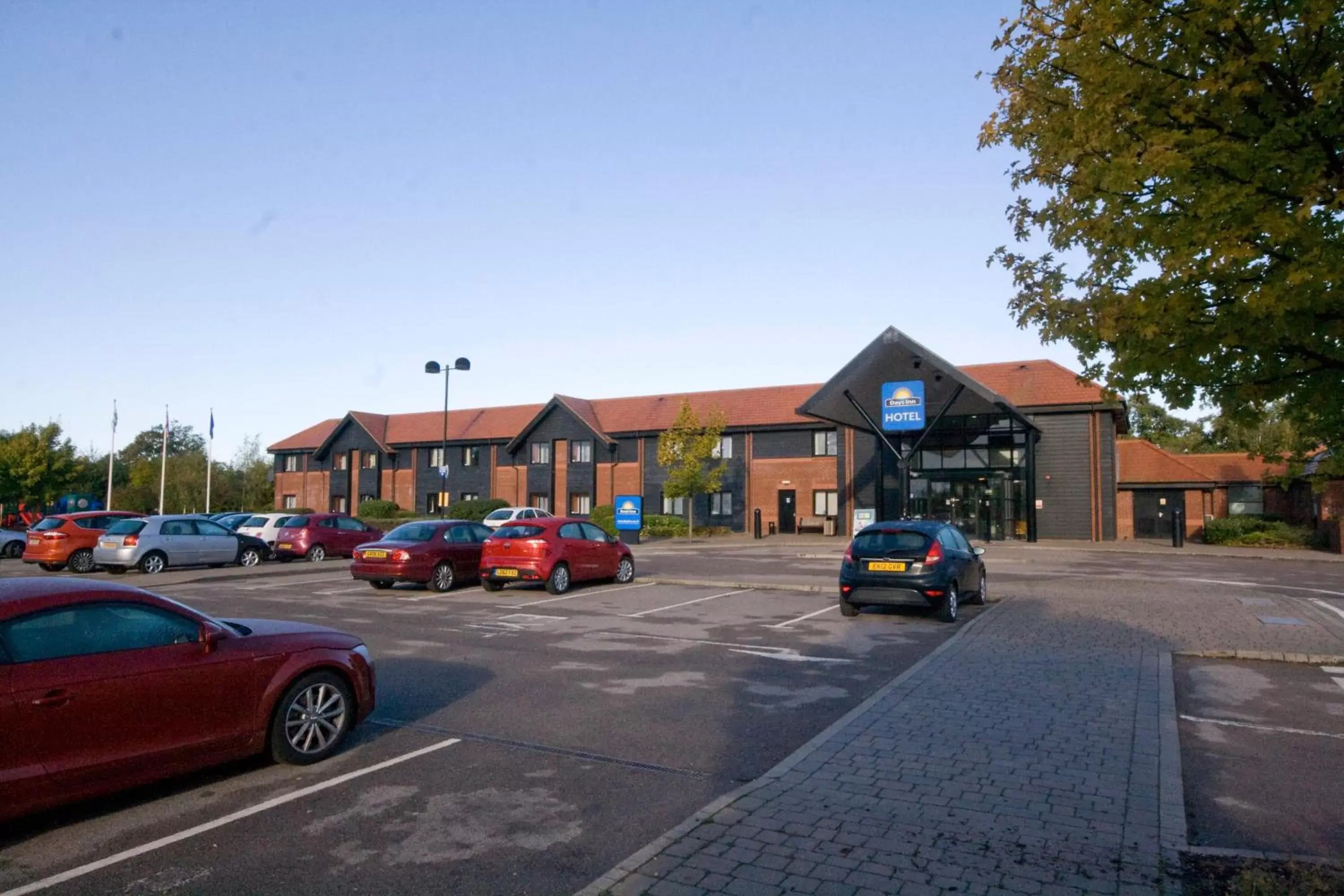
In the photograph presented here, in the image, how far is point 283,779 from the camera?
19.8ft

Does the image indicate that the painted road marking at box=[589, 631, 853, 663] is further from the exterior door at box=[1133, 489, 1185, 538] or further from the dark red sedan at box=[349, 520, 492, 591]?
the exterior door at box=[1133, 489, 1185, 538]

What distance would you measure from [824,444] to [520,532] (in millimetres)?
30403

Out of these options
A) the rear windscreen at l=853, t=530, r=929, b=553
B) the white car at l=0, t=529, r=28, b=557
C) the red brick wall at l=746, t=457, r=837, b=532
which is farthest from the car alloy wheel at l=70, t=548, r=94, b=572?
the red brick wall at l=746, t=457, r=837, b=532

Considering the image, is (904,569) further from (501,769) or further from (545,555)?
(501,769)

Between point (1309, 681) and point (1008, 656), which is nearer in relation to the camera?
point (1309, 681)

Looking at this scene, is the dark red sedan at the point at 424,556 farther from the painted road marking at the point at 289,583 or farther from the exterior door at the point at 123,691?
the exterior door at the point at 123,691

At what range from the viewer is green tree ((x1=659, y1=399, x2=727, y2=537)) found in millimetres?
43469

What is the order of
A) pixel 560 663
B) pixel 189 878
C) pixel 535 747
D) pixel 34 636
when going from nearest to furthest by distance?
1. pixel 189 878
2. pixel 34 636
3. pixel 535 747
4. pixel 560 663

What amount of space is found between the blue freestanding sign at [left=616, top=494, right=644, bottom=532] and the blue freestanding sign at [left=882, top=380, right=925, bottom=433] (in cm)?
1144

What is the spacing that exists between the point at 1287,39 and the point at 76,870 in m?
8.48

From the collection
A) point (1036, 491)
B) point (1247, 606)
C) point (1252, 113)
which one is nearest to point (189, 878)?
point (1252, 113)

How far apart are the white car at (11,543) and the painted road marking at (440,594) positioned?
1882 centimetres

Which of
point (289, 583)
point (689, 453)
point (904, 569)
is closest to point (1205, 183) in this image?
point (904, 569)

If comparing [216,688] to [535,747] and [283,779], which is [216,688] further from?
[535,747]
